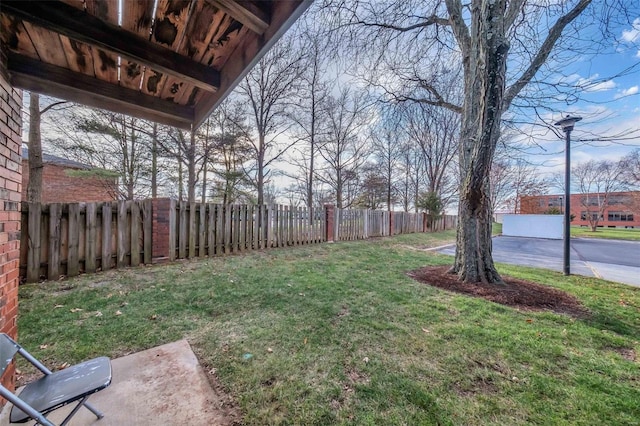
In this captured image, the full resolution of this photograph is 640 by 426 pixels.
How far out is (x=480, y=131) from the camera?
3982 millimetres

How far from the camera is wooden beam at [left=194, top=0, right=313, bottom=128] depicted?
58.5 inches

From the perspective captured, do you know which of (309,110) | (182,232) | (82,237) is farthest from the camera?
(309,110)

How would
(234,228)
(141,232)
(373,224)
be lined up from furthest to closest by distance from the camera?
1. (373,224)
2. (234,228)
3. (141,232)

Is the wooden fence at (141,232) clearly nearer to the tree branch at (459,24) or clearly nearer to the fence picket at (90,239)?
the fence picket at (90,239)

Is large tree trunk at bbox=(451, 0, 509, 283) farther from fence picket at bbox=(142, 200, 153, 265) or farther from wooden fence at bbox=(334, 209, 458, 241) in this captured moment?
fence picket at bbox=(142, 200, 153, 265)

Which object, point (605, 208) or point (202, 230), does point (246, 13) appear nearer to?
point (202, 230)

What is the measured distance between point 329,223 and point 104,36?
8.56 meters

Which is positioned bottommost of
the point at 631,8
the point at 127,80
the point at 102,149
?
the point at 127,80

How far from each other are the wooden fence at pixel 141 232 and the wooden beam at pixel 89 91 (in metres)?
2.81

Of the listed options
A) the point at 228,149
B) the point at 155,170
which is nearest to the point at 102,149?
the point at 155,170

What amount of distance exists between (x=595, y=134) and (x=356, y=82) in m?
5.11

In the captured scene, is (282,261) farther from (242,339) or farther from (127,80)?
(127,80)

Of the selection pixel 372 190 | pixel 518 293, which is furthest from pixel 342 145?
pixel 518 293

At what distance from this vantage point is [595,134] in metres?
4.30
